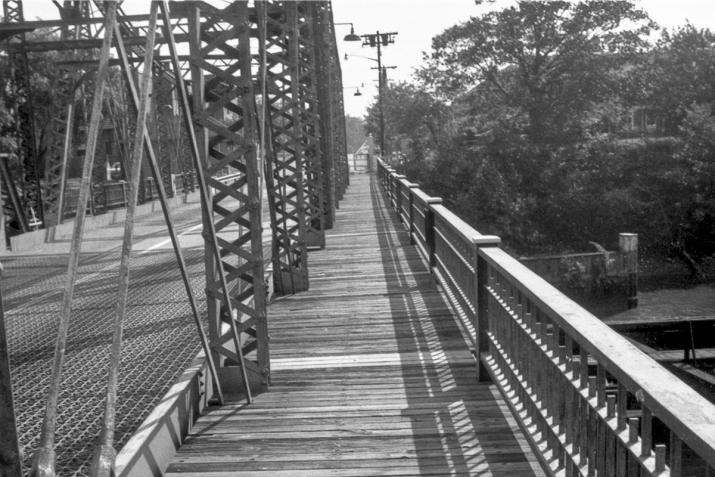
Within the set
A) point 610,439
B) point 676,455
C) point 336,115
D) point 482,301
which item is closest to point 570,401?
point 610,439

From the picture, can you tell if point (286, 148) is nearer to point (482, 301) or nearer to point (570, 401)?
point (482, 301)

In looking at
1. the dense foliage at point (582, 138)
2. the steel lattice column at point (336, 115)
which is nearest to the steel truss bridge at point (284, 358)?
the steel lattice column at point (336, 115)

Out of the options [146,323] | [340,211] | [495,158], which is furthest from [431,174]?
[146,323]

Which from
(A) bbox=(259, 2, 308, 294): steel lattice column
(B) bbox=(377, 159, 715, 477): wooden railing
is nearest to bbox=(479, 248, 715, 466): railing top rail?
(B) bbox=(377, 159, 715, 477): wooden railing

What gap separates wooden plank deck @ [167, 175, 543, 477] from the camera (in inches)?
222

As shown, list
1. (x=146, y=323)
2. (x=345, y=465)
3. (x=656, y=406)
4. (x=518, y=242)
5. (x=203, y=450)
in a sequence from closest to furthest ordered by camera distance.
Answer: (x=656, y=406) → (x=345, y=465) → (x=203, y=450) → (x=146, y=323) → (x=518, y=242)

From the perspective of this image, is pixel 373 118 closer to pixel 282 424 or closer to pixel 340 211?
pixel 340 211

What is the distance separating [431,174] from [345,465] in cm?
4651

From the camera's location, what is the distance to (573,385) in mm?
4168

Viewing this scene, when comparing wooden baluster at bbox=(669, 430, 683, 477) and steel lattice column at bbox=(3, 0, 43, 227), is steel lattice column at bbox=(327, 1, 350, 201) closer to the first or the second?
steel lattice column at bbox=(3, 0, 43, 227)

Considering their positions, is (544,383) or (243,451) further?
(243,451)

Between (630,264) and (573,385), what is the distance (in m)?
37.6

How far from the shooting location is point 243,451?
595 cm

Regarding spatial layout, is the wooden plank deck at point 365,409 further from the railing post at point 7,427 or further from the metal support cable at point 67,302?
the railing post at point 7,427
